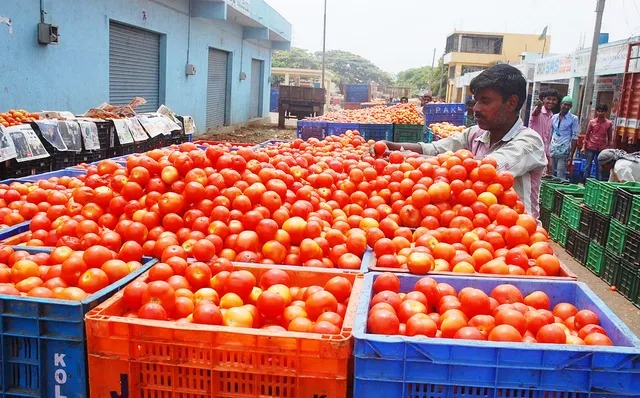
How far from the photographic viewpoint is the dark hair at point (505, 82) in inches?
159

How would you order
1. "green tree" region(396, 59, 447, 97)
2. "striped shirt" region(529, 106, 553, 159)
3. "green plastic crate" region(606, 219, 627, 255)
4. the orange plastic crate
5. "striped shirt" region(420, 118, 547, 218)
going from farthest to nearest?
1. "green tree" region(396, 59, 447, 97)
2. "striped shirt" region(529, 106, 553, 159)
3. "green plastic crate" region(606, 219, 627, 255)
4. "striped shirt" region(420, 118, 547, 218)
5. the orange plastic crate

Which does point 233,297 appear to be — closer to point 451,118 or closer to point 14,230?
point 14,230

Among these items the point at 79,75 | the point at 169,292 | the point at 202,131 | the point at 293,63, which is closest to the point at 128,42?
the point at 79,75

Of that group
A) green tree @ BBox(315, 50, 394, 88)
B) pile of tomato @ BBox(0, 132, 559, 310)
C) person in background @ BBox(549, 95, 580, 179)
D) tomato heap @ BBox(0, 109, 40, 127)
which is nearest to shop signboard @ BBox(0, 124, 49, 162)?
tomato heap @ BBox(0, 109, 40, 127)

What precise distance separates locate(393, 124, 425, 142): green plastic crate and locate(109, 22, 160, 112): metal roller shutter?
7279 millimetres

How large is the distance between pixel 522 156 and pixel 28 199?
368 cm

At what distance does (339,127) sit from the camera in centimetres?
1144

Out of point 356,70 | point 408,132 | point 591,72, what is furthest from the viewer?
point 356,70

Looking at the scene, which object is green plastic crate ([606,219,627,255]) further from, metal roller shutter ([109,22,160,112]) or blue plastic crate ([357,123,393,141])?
metal roller shutter ([109,22,160,112])

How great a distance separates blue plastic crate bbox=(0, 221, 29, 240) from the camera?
3.63 m

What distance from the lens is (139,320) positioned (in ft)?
7.25

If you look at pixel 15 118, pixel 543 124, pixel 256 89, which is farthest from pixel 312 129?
pixel 256 89

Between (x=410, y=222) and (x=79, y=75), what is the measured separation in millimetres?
10824

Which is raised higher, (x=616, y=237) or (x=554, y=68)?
(x=554, y=68)
